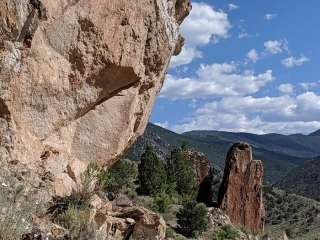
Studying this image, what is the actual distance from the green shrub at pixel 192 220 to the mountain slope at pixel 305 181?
71.2m

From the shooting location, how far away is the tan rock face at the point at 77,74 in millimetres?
9836

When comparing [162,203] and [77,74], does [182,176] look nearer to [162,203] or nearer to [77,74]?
[162,203]

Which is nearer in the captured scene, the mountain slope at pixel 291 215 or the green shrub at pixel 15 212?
the green shrub at pixel 15 212

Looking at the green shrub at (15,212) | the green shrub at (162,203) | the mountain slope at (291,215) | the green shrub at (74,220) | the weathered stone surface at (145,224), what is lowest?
the mountain slope at (291,215)

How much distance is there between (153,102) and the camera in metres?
15.5

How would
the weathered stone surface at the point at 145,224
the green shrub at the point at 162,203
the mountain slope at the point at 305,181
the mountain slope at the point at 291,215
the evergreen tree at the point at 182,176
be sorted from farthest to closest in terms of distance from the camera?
the mountain slope at the point at 305,181, the mountain slope at the point at 291,215, the evergreen tree at the point at 182,176, the green shrub at the point at 162,203, the weathered stone surface at the point at 145,224

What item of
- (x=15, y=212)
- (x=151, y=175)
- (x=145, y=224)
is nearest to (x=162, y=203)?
(x=151, y=175)

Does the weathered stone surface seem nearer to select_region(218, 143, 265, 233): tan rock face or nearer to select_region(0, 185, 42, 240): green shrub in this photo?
select_region(0, 185, 42, 240): green shrub

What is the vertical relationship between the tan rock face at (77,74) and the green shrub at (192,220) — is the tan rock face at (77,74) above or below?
above

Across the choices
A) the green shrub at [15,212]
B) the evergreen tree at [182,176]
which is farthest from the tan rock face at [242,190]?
the green shrub at [15,212]

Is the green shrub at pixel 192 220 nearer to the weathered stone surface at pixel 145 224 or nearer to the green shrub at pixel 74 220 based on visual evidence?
the weathered stone surface at pixel 145 224

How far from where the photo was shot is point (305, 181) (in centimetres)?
12712

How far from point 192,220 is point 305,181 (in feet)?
297

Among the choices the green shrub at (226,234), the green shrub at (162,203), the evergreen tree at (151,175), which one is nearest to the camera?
the green shrub at (226,234)
